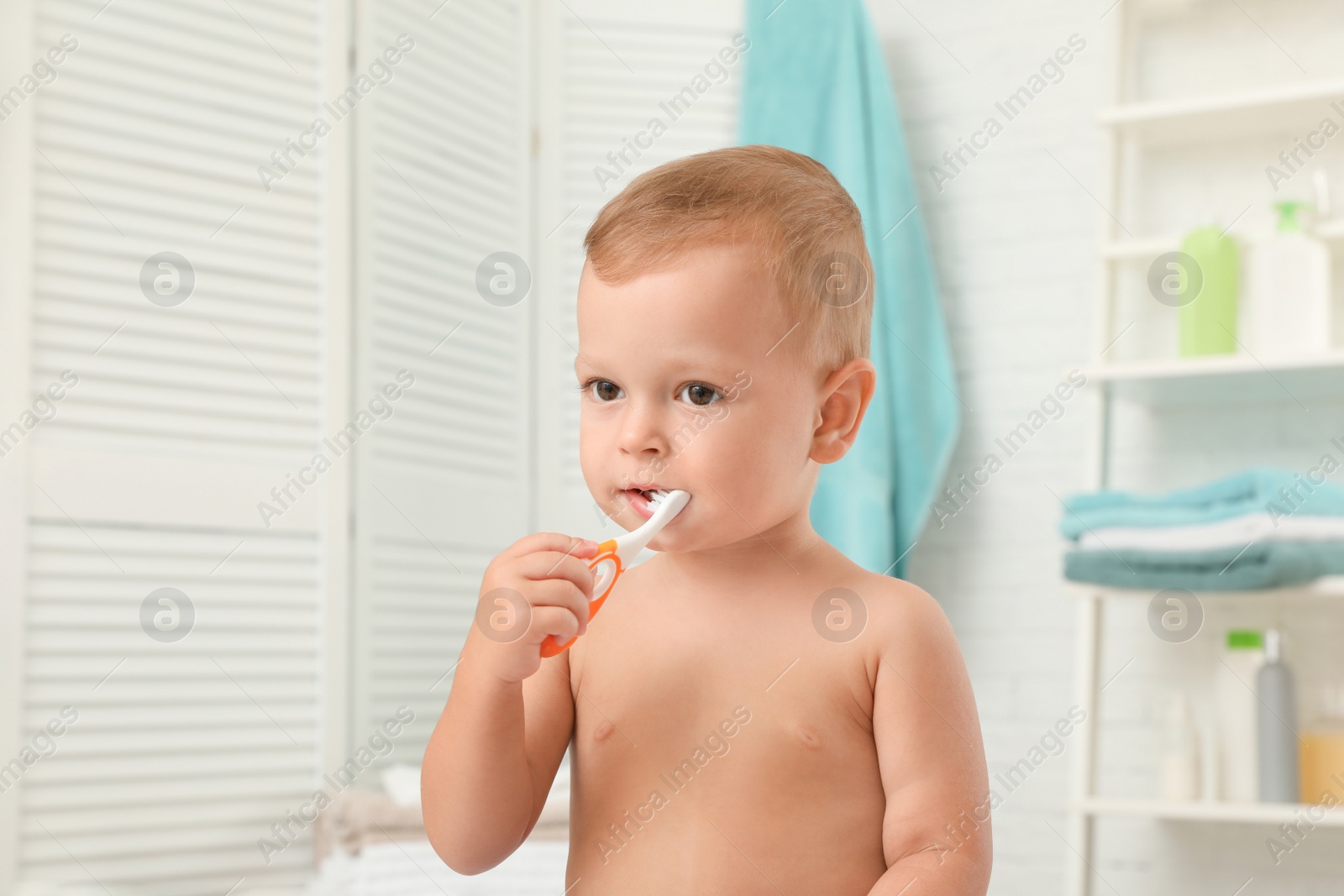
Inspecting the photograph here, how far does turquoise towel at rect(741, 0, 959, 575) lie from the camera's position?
6.89 ft

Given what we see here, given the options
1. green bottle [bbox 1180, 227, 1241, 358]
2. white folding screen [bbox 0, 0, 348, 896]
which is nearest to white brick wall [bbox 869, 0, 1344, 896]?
green bottle [bbox 1180, 227, 1241, 358]

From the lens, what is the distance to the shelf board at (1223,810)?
1634mm

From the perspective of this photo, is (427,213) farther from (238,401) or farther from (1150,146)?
(1150,146)

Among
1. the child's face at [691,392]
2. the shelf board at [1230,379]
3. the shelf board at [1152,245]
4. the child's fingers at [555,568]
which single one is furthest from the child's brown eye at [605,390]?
the shelf board at [1152,245]

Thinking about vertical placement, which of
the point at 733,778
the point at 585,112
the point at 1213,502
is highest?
the point at 585,112

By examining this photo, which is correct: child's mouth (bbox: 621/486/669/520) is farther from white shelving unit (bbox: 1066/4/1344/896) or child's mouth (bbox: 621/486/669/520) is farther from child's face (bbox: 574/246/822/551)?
Answer: white shelving unit (bbox: 1066/4/1344/896)

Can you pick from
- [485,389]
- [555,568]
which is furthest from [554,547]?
[485,389]

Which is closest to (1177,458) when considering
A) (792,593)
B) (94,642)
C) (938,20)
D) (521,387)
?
(938,20)

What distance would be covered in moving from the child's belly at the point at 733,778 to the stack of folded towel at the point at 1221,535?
3.57 feet

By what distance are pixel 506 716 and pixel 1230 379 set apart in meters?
1.48

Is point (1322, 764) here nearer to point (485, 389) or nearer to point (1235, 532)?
point (1235, 532)

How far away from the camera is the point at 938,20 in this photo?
93.1 inches

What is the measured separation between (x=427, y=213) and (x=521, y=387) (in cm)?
37

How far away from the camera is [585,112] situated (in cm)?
231
